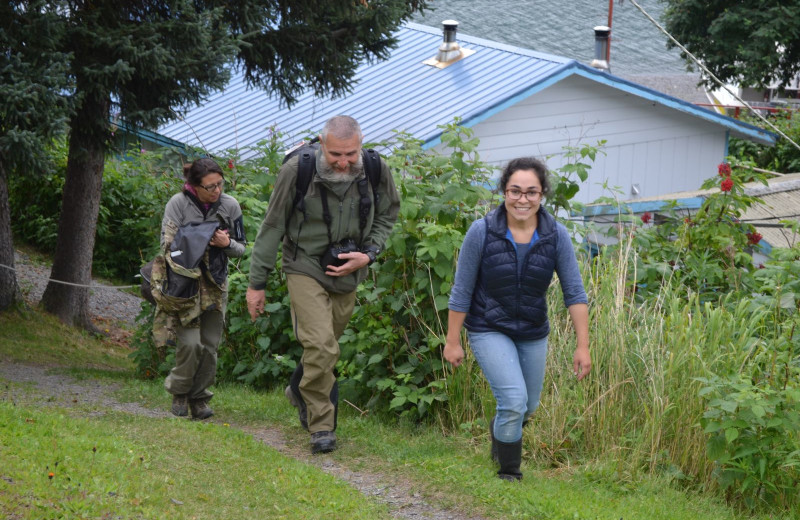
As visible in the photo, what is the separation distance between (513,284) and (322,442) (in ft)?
5.38

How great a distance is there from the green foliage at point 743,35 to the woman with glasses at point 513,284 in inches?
762

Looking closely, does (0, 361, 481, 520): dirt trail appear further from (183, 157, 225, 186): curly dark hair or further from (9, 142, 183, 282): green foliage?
(9, 142, 183, 282): green foliage

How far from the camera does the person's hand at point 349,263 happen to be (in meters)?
5.66

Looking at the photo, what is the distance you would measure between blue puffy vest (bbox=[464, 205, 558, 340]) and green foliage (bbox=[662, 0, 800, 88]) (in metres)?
19.4

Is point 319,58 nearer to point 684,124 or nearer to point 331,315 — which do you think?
point 331,315

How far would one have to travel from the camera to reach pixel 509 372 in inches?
202

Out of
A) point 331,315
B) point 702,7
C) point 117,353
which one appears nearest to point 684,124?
point 702,7

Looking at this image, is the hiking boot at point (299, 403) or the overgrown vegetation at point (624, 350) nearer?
the overgrown vegetation at point (624, 350)

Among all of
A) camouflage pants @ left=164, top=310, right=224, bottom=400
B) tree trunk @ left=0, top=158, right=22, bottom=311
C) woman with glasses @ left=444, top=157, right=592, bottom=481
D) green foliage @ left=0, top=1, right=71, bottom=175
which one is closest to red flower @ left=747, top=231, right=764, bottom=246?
woman with glasses @ left=444, top=157, right=592, bottom=481

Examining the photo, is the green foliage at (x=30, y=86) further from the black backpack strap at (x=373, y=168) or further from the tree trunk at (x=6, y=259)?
the black backpack strap at (x=373, y=168)

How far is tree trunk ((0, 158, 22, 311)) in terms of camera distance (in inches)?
456

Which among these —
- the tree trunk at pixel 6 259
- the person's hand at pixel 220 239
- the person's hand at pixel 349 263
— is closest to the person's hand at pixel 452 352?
the person's hand at pixel 349 263

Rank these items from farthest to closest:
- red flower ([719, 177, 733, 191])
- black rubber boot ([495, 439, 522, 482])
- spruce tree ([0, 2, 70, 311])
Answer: red flower ([719, 177, 733, 191]), spruce tree ([0, 2, 70, 311]), black rubber boot ([495, 439, 522, 482])

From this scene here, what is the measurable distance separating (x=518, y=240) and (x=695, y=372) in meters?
1.56
